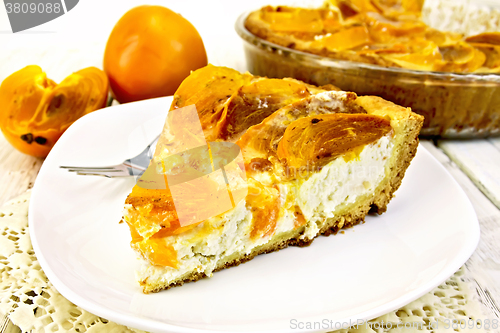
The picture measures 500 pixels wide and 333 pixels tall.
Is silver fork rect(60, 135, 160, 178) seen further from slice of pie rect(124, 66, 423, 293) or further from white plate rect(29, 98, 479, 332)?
slice of pie rect(124, 66, 423, 293)

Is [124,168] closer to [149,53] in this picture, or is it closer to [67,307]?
[67,307]

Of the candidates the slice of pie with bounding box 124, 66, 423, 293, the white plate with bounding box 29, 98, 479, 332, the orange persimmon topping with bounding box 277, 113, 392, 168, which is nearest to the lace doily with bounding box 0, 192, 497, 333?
the white plate with bounding box 29, 98, 479, 332

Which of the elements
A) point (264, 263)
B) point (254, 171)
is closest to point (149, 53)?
point (254, 171)

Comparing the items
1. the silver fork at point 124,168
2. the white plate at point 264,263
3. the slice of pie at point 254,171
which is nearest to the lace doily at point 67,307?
the white plate at point 264,263

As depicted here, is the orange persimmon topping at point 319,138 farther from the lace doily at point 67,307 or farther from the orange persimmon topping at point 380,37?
the orange persimmon topping at point 380,37

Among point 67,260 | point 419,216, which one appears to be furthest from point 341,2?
point 67,260

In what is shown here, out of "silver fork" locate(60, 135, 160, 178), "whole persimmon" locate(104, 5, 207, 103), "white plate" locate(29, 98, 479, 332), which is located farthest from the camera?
"whole persimmon" locate(104, 5, 207, 103)

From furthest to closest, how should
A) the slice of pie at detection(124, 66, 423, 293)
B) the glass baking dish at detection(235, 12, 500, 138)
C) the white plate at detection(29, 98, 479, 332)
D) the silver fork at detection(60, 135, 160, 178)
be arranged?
the glass baking dish at detection(235, 12, 500, 138) < the silver fork at detection(60, 135, 160, 178) < the slice of pie at detection(124, 66, 423, 293) < the white plate at detection(29, 98, 479, 332)
